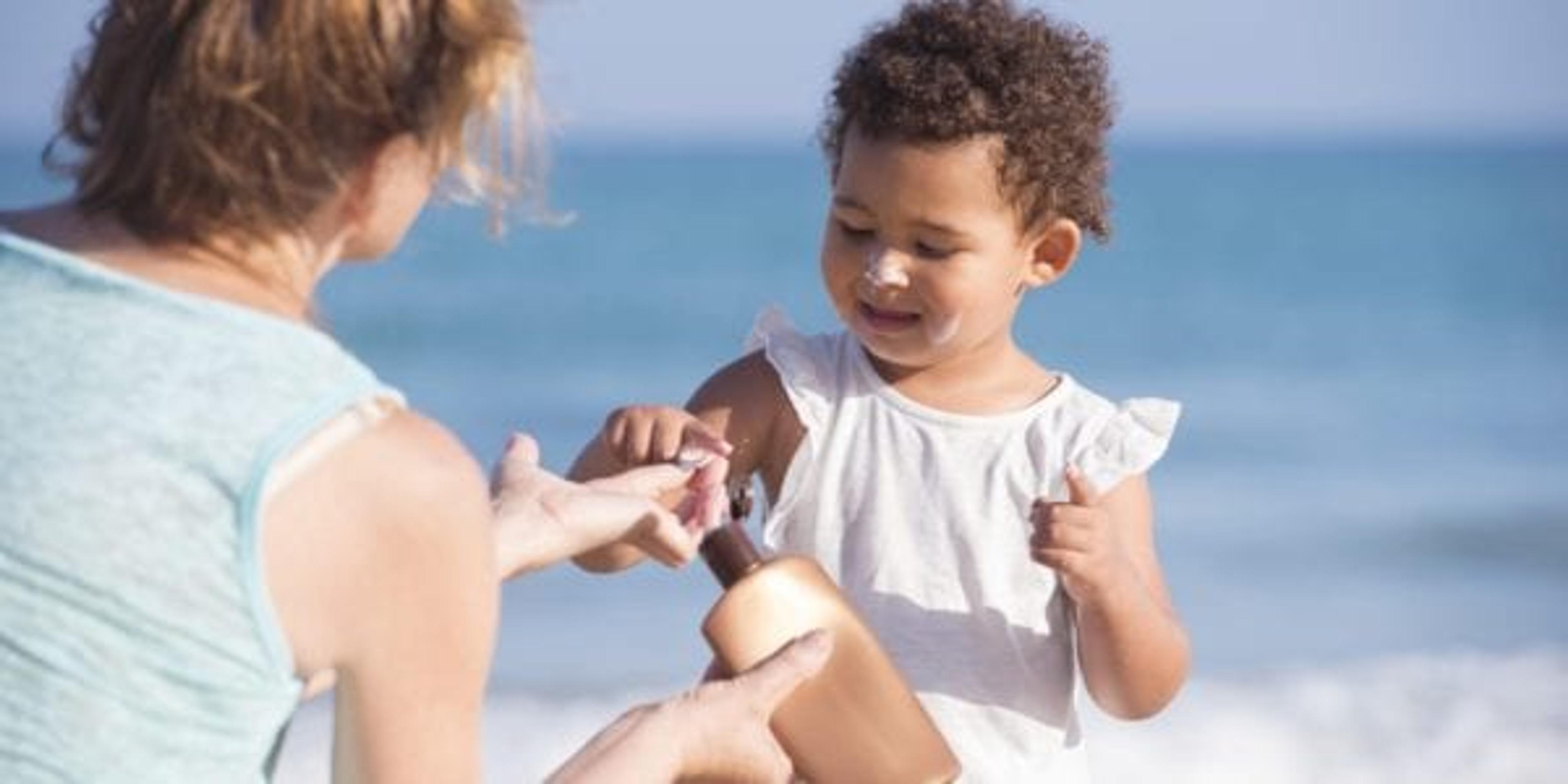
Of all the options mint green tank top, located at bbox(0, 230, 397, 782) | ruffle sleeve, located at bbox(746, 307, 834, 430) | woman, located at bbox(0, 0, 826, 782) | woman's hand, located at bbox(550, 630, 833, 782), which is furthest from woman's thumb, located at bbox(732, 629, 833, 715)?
mint green tank top, located at bbox(0, 230, 397, 782)

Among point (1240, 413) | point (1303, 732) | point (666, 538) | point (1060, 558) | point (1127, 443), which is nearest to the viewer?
point (666, 538)

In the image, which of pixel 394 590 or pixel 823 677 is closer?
pixel 394 590

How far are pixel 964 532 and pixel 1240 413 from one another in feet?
40.3

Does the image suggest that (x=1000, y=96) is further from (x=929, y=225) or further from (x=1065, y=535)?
(x=1065, y=535)

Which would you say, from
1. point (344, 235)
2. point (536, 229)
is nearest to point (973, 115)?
point (344, 235)

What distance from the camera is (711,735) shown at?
3.03 m

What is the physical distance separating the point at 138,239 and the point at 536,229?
21709 millimetres

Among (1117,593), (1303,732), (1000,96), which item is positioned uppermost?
(1000,96)

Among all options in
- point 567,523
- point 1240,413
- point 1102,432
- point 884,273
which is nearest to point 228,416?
point 567,523

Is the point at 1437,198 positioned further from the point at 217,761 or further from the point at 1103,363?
the point at 217,761

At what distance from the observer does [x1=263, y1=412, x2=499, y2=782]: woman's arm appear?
7.93 ft

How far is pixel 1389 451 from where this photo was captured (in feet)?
46.1

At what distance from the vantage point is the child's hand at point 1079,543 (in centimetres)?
327

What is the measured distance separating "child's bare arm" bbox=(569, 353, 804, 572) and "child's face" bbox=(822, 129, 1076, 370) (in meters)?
0.16
